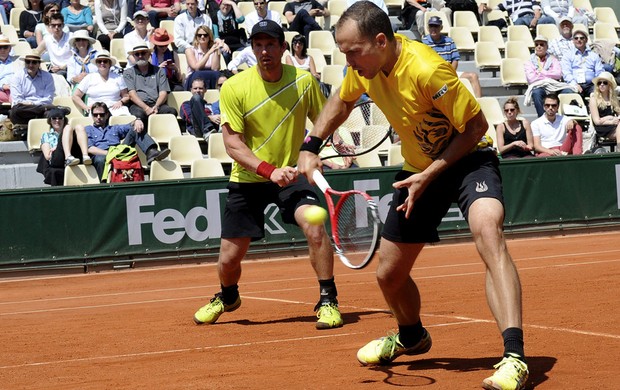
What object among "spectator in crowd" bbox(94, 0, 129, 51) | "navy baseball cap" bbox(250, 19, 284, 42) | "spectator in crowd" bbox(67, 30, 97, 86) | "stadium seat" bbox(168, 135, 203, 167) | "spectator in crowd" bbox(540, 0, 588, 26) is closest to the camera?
"navy baseball cap" bbox(250, 19, 284, 42)

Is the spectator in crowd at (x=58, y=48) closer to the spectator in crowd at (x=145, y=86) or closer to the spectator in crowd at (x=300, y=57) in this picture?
the spectator in crowd at (x=145, y=86)

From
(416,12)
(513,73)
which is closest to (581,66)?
(513,73)

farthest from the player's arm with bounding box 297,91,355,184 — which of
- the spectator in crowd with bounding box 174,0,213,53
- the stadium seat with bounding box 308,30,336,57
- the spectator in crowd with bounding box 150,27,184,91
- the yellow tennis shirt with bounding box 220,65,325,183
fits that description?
the stadium seat with bounding box 308,30,336,57

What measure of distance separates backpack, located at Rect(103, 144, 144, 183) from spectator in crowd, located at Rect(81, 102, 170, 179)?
29cm

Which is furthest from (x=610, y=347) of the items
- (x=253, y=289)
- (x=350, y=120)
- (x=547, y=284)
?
(x=253, y=289)

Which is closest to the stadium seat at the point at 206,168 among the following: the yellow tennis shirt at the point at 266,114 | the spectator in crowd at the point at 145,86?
the spectator in crowd at the point at 145,86

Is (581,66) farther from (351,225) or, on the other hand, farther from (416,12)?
(351,225)

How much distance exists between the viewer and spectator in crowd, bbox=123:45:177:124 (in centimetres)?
1709

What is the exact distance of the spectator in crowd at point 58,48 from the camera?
58.6 feet

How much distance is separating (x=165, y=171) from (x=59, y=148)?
5.44 feet

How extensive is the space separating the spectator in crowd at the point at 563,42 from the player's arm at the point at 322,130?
1467 cm

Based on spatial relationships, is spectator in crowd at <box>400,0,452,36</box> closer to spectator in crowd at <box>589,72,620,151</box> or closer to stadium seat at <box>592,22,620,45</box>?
stadium seat at <box>592,22,620,45</box>

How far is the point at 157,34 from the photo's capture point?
17.9 m

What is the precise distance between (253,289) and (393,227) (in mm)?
6290
